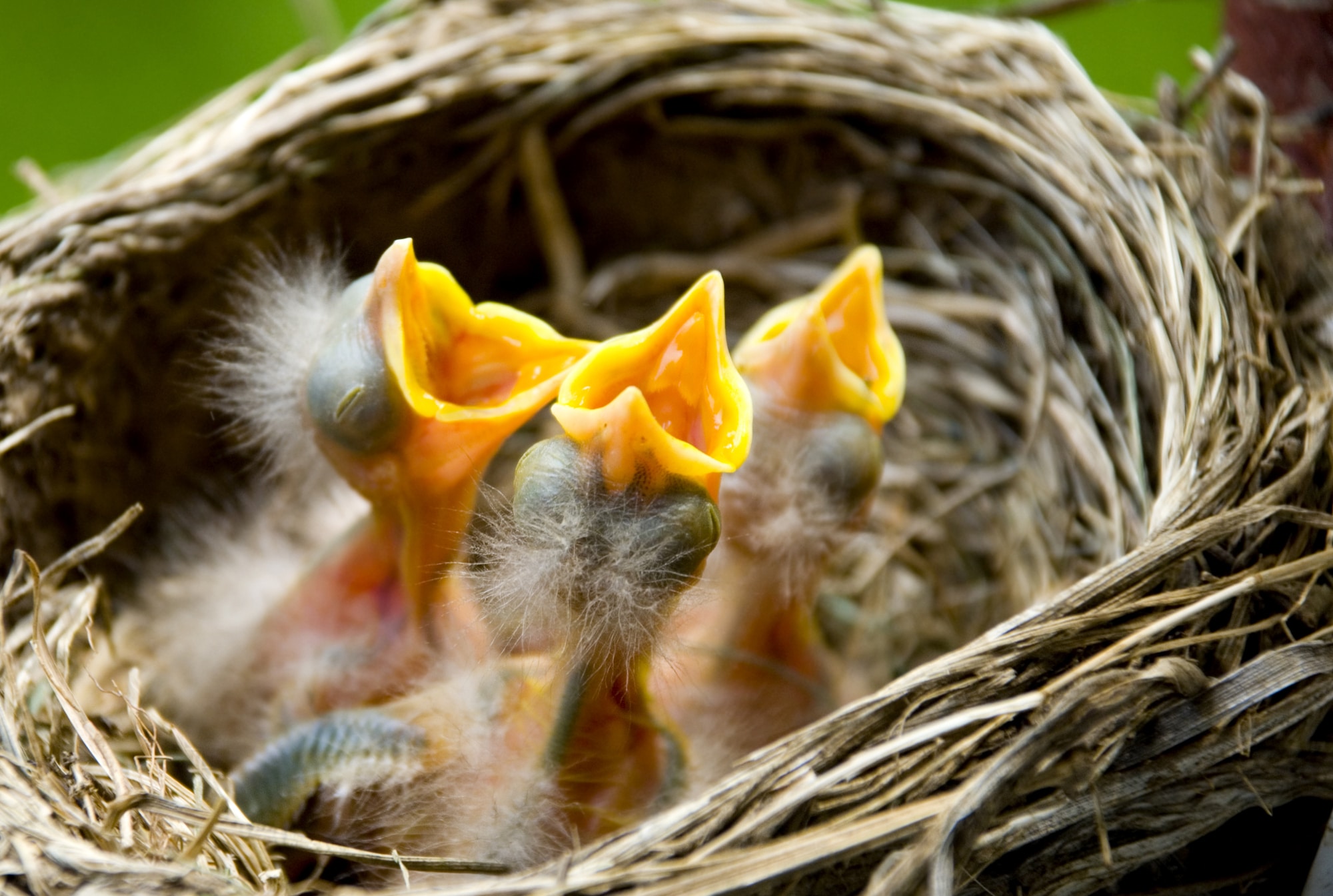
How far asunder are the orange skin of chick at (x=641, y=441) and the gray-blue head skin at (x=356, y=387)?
13cm

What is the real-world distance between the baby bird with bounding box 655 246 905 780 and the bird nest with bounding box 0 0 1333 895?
0.59ft

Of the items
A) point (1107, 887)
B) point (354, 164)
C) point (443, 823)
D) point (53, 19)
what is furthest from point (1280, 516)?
point (53, 19)

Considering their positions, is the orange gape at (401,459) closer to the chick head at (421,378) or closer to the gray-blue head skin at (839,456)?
the chick head at (421,378)

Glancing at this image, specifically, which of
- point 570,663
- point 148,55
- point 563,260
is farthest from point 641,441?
point 148,55

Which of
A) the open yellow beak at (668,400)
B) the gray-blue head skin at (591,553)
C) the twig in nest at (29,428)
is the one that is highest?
the twig in nest at (29,428)

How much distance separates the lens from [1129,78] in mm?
1472

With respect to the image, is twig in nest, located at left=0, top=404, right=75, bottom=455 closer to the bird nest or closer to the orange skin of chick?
the bird nest

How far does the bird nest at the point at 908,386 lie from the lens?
22.6 inches

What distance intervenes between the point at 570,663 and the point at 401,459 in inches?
7.4

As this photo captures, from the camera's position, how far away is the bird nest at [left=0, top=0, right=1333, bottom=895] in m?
0.57

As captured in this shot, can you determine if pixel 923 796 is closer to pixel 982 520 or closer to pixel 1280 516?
pixel 1280 516

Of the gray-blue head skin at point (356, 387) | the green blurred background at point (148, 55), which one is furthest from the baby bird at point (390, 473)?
the green blurred background at point (148, 55)

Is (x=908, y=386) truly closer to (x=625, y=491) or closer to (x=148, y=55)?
(x=625, y=491)

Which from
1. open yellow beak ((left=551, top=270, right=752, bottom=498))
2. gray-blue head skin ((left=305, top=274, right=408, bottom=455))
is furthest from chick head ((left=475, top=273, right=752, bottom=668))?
gray-blue head skin ((left=305, top=274, right=408, bottom=455))
